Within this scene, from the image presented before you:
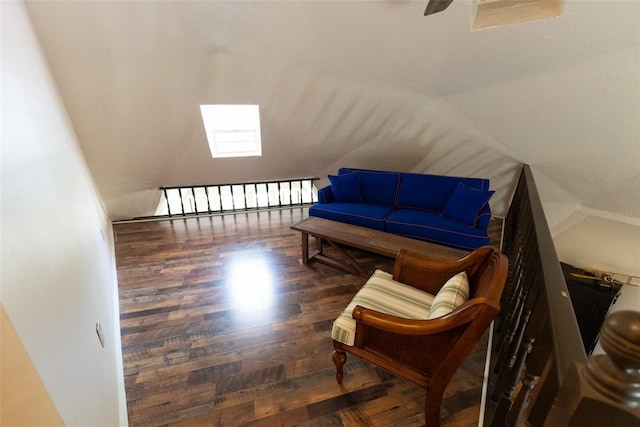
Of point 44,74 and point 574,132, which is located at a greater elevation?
point 44,74

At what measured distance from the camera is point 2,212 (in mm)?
725

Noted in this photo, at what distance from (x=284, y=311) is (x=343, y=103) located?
2.32 m

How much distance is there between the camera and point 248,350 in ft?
6.20

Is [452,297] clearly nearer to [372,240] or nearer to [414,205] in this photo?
[372,240]

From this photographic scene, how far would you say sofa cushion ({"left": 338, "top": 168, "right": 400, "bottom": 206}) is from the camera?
3.51m

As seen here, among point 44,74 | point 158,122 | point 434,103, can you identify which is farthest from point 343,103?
point 44,74

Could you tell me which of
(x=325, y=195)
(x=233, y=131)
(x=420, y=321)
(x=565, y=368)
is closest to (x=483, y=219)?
(x=325, y=195)

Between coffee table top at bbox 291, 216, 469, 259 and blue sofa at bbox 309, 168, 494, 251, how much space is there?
0.32m

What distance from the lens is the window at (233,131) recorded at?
3522 millimetres

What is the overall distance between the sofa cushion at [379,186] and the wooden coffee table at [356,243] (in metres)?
0.89

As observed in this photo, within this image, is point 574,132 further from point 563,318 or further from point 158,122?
point 158,122

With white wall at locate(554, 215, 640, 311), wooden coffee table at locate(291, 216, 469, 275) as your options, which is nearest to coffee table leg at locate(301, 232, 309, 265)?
wooden coffee table at locate(291, 216, 469, 275)

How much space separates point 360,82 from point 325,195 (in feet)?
4.81

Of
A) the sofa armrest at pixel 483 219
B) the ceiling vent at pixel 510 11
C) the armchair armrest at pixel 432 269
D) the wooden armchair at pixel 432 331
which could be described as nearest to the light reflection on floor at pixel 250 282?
the wooden armchair at pixel 432 331
